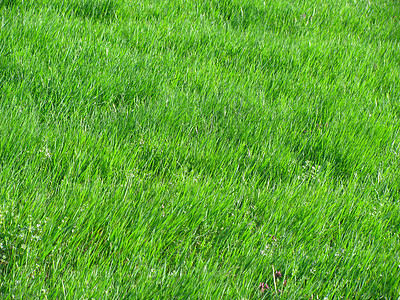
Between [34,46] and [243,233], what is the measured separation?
6.89 ft

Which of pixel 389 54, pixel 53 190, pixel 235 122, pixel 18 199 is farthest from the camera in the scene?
pixel 389 54

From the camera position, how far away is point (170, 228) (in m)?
1.86

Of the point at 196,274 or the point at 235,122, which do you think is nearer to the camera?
the point at 196,274

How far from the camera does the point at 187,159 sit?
233cm

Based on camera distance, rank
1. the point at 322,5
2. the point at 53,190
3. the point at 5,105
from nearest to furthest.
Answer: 1. the point at 53,190
2. the point at 5,105
3. the point at 322,5

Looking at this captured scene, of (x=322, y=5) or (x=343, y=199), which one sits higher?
(x=322, y=5)

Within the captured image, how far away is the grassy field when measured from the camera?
1.66m

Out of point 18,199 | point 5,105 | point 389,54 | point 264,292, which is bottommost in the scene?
point 264,292

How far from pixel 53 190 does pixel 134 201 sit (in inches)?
15.3

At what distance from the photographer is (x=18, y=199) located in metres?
1.79

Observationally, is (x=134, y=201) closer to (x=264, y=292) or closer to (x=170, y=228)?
(x=170, y=228)

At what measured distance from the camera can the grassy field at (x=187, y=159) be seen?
166 cm

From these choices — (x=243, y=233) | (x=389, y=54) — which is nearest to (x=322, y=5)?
(x=389, y=54)

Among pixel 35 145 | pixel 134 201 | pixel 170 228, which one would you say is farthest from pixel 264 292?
pixel 35 145
